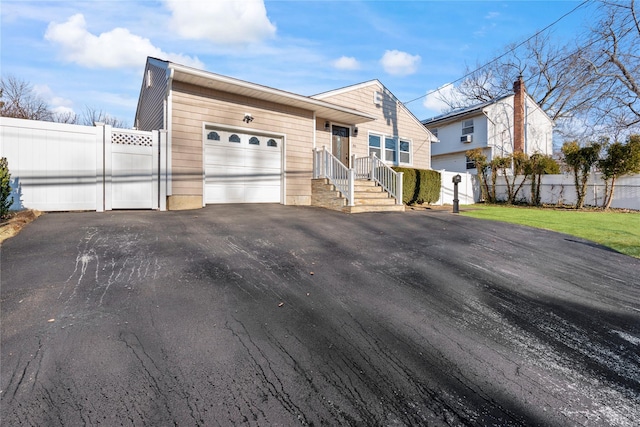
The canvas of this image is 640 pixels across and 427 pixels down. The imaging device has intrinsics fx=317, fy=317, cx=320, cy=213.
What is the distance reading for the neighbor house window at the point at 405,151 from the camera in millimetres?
15789

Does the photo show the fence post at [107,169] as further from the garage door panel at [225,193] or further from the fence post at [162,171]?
the garage door panel at [225,193]

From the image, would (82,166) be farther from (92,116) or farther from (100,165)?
(92,116)

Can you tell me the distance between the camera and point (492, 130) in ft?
65.4

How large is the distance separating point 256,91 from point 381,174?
16.7ft

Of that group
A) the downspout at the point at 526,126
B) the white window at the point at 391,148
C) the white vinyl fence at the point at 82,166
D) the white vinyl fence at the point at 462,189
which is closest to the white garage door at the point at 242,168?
the white vinyl fence at the point at 82,166

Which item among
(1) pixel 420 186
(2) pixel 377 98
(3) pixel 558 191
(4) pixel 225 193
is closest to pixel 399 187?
(1) pixel 420 186

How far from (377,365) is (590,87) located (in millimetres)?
26605

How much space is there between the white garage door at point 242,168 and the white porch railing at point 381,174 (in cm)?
324

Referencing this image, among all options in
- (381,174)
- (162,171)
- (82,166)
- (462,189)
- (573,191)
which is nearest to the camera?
(82,166)

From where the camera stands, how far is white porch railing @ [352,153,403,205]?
35.4 ft

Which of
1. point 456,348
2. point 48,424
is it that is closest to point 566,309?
point 456,348

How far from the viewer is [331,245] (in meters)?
5.32

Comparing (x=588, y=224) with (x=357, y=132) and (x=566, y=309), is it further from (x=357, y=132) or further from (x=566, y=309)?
(x=357, y=132)

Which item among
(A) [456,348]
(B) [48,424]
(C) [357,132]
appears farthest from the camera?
(C) [357,132]
